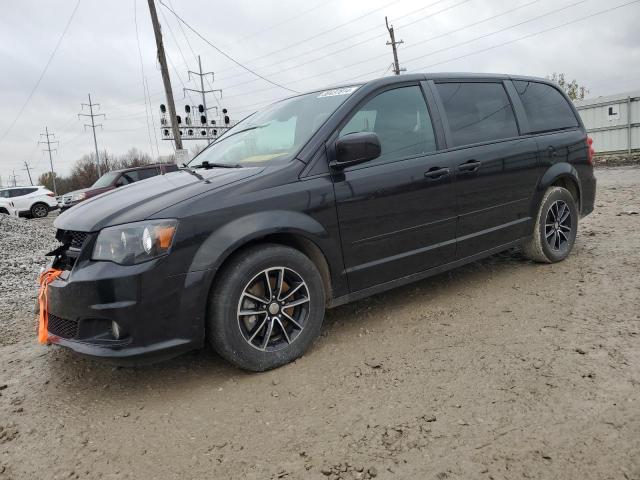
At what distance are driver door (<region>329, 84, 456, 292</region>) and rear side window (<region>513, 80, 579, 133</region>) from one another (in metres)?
1.37

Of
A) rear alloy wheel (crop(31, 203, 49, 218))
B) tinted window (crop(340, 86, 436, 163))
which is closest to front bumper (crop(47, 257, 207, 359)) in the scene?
tinted window (crop(340, 86, 436, 163))

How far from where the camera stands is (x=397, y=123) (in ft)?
11.6

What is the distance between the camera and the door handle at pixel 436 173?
11.6 ft

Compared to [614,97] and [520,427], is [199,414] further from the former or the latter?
[614,97]

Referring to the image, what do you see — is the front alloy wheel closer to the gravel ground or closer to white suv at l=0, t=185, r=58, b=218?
the gravel ground

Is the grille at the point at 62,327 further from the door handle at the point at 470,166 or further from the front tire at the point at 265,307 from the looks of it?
the door handle at the point at 470,166

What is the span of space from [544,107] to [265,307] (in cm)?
351

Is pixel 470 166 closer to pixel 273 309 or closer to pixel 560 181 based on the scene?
pixel 560 181

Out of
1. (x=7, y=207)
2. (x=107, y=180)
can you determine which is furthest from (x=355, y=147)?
(x=7, y=207)

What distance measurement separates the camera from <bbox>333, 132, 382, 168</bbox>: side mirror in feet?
9.97

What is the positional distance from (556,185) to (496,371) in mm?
2738

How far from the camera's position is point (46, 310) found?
9.38 feet

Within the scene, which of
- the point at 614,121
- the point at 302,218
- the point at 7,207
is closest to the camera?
the point at 302,218

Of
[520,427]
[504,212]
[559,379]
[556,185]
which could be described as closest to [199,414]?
[520,427]
